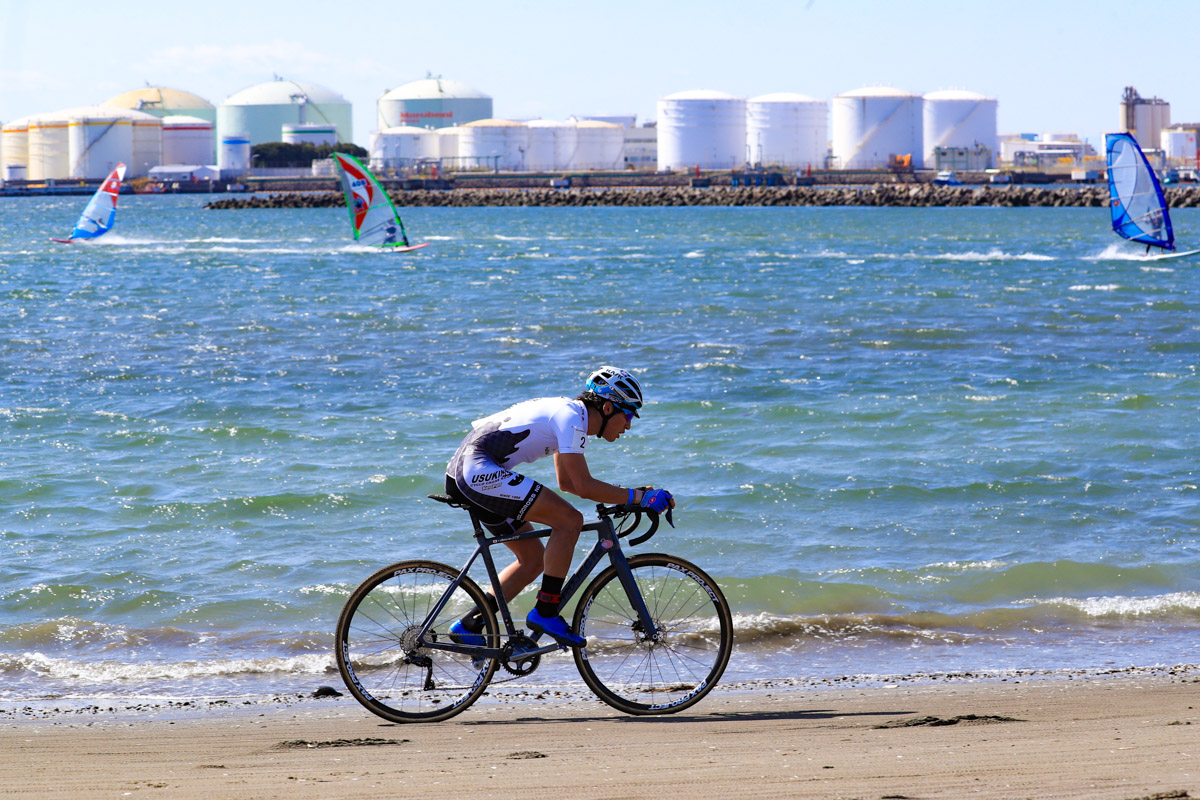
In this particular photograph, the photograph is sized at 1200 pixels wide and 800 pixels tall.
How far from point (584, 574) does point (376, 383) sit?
12.7m

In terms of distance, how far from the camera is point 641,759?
16.3 feet

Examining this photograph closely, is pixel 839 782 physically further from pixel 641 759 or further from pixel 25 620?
pixel 25 620

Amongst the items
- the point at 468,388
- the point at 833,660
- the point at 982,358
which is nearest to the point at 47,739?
the point at 833,660

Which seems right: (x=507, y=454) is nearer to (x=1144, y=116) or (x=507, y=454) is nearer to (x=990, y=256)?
(x=990, y=256)

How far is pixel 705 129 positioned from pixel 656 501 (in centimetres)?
14055

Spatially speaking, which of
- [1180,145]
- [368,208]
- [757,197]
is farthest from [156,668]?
[1180,145]

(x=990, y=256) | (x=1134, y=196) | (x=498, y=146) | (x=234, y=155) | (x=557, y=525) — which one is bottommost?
(x=557, y=525)

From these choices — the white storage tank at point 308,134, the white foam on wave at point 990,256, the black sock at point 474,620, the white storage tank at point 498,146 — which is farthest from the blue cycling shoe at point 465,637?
the white storage tank at point 308,134

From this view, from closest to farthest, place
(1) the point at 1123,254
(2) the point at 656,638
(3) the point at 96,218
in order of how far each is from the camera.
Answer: (2) the point at 656,638, (1) the point at 1123,254, (3) the point at 96,218

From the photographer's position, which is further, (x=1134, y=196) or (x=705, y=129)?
(x=705, y=129)

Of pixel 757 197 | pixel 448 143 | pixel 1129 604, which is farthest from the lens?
pixel 448 143

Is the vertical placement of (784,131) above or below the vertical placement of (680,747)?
above

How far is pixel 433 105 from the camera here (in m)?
169

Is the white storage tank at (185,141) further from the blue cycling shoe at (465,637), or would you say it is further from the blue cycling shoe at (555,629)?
the blue cycling shoe at (555,629)
